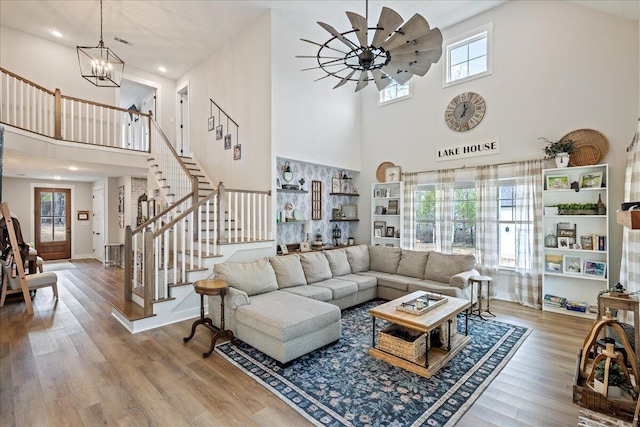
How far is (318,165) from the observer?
6602 mm

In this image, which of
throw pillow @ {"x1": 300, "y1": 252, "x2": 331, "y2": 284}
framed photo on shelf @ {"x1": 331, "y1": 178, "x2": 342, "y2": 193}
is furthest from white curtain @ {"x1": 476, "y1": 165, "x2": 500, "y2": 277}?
framed photo on shelf @ {"x1": 331, "y1": 178, "x2": 342, "y2": 193}

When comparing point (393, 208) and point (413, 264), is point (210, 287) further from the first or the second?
point (393, 208)

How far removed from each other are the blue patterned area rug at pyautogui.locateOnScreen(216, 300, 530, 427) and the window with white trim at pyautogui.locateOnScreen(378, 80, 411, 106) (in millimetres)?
5010

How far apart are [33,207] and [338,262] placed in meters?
9.87

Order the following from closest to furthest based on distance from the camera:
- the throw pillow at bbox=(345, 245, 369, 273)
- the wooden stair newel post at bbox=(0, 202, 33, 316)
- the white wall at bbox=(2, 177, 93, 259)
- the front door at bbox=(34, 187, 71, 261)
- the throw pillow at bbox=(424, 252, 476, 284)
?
1. the wooden stair newel post at bbox=(0, 202, 33, 316)
2. the throw pillow at bbox=(424, 252, 476, 284)
3. the throw pillow at bbox=(345, 245, 369, 273)
4. the white wall at bbox=(2, 177, 93, 259)
5. the front door at bbox=(34, 187, 71, 261)

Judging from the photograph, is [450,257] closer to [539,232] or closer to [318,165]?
[539,232]

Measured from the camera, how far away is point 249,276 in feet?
12.9

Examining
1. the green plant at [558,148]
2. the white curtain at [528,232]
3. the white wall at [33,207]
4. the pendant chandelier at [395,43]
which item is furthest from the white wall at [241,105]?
the white wall at [33,207]

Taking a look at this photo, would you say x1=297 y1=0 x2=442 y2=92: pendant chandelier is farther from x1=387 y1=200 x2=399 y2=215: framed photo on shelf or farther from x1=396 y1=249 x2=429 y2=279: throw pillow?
x1=387 y1=200 x2=399 y2=215: framed photo on shelf

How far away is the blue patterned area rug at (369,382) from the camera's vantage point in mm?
2291

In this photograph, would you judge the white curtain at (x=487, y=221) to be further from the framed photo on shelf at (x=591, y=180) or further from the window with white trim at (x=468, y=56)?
the window with white trim at (x=468, y=56)

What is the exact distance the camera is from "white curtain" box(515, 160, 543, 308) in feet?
16.0

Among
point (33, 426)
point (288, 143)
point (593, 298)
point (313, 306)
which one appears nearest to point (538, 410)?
point (313, 306)

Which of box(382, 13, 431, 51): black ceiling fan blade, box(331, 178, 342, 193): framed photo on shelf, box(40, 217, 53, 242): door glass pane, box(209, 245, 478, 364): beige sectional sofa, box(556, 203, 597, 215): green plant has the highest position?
box(382, 13, 431, 51): black ceiling fan blade
